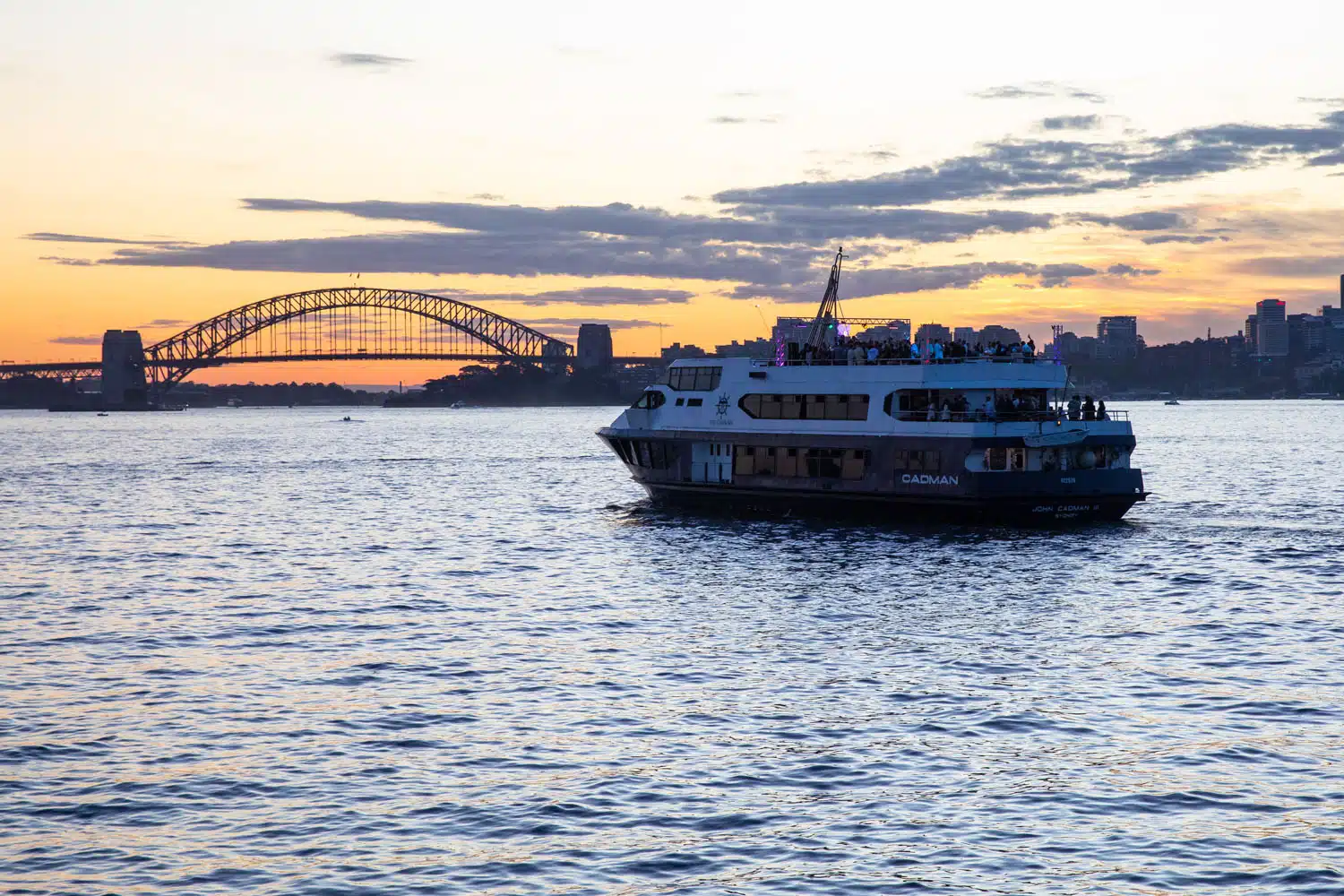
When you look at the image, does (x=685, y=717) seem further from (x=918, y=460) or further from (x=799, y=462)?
(x=799, y=462)

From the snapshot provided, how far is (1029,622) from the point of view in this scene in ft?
113

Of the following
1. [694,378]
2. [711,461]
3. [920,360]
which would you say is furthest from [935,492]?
[694,378]

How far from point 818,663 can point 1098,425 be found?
28.5 m

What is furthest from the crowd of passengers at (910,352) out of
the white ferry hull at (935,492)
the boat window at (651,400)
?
the boat window at (651,400)

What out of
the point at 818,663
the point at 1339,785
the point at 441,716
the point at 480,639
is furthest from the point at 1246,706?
the point at 480,639

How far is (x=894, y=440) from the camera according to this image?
178 feet

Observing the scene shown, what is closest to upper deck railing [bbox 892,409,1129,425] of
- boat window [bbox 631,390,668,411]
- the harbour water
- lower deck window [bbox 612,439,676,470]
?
the harbour water

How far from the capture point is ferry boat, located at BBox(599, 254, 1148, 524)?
52875mm

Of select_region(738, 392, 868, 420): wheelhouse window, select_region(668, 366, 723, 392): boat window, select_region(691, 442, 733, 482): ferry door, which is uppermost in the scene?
select_region(668, 366, 723, 392): boat window

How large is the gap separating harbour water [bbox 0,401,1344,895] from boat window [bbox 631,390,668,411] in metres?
11.2

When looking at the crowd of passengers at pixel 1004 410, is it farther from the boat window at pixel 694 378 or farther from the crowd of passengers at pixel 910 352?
the boat window at pixel 694 378

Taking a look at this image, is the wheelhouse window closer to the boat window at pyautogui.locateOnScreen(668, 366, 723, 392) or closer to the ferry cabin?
the ferry cabin

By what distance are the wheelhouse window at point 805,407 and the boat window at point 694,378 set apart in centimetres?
216

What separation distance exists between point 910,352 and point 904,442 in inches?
191
